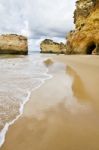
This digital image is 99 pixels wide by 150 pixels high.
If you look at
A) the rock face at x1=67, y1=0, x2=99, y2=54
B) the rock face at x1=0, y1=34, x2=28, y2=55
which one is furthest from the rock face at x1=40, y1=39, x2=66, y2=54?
the rock face at x1=67, y1=0, x2=99, y2=54

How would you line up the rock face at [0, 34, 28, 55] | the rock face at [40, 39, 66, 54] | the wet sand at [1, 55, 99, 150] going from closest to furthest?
the wet sand at [1, 55, 99, 150]
the rock face at [0, 34, 28, 55]
the rock face at [40, 39, 66, 54]

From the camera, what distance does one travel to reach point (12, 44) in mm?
56094

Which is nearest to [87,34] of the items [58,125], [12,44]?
[12,44]

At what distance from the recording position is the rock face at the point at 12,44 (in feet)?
181

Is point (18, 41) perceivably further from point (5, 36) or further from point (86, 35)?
point (86, 35)

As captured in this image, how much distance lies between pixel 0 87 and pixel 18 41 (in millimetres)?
50501

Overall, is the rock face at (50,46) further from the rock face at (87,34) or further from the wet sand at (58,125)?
the wet sand at (58,125)

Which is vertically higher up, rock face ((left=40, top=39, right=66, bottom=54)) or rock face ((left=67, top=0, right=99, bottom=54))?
rock face ((left=67, top=0, right=99, bottom=54))

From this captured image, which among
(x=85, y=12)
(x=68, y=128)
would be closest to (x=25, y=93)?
(x=68, y=128)

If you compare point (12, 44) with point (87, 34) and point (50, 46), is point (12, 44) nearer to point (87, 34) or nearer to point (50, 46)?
point (87, 34)

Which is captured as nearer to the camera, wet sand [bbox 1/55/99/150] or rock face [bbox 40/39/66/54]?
wet sand [bbox 1/55/99/150]

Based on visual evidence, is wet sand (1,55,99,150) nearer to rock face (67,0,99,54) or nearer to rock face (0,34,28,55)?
rock face (67,0,99,54)

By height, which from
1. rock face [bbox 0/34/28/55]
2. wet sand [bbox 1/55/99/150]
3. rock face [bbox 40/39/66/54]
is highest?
wet sand [bbox 1/55/99/150]

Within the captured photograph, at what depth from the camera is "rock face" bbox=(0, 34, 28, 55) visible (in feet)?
181
